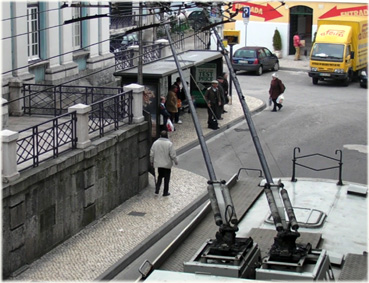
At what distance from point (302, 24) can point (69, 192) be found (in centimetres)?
3381

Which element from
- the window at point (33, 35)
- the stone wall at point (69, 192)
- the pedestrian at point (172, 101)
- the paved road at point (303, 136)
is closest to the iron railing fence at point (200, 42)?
the paved road at point (303, 136)

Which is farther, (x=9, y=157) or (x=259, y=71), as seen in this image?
(x=259, y=71)

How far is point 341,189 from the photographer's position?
13.2m

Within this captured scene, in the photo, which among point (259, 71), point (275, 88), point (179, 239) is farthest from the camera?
point (259, 71)

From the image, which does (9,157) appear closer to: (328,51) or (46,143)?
(46,143)

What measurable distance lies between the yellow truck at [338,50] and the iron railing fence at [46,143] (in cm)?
2051

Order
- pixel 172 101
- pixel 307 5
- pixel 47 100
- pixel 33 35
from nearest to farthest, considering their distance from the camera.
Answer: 1. pixel 47 100
2. pixel 33 35
3. pixel 172 101
4. pixel 307 5

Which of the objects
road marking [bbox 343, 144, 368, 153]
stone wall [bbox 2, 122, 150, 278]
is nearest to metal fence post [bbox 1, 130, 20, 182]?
stone wall [bbox 2, 122, 150, 278]

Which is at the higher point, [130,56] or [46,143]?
[130,56]

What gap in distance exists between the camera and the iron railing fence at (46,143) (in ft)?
45.6

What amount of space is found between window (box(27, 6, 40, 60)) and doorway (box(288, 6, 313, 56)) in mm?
24791

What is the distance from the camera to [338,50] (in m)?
35.5

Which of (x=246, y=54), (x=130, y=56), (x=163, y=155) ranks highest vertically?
(x=130, y=56)

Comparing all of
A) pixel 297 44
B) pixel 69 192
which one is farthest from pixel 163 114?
pixel 297 44
